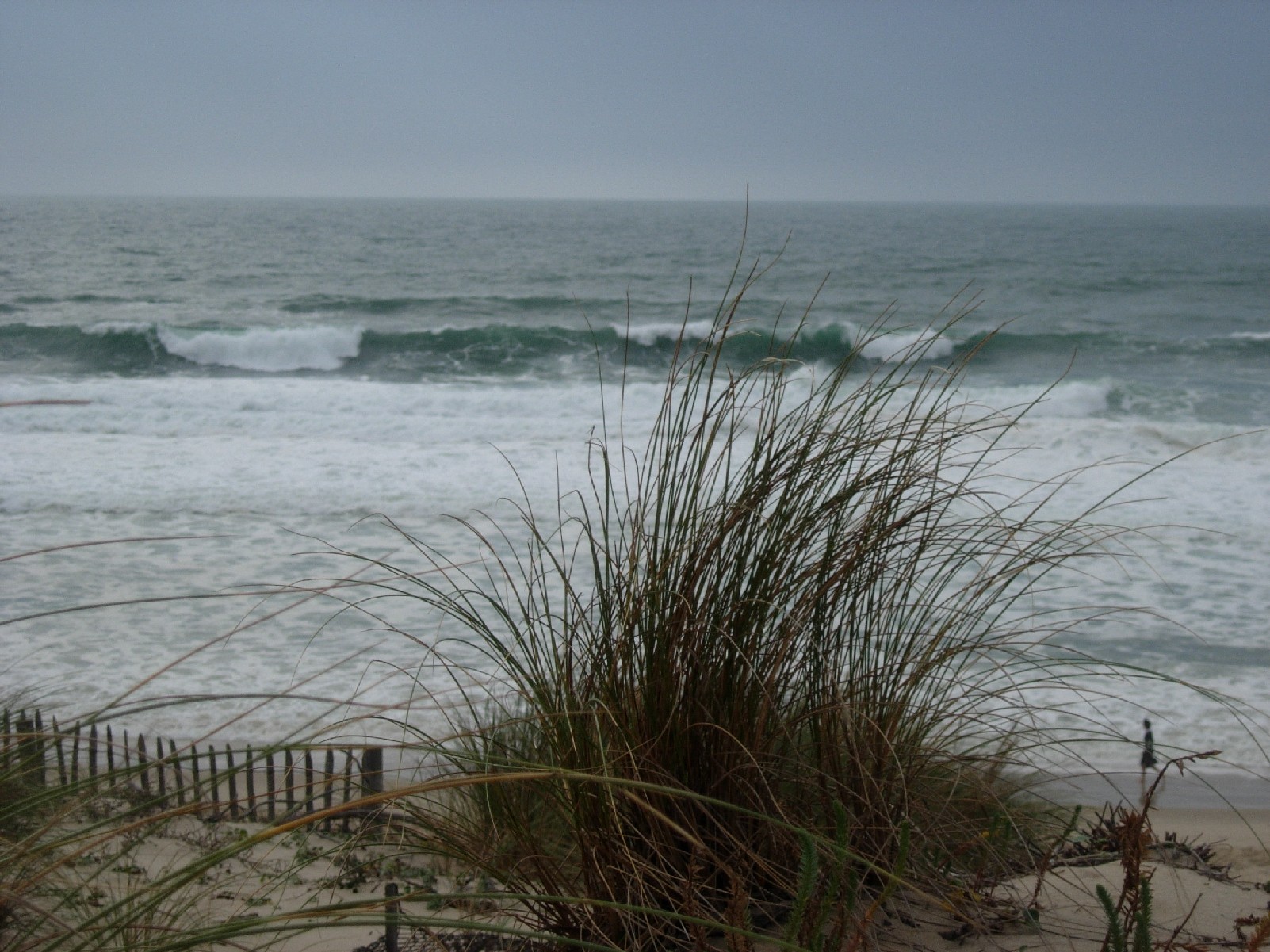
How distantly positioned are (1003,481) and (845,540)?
886cm

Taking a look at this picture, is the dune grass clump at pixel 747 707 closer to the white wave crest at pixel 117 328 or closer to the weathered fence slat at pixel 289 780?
the weathered fence slat at pixel 289 780

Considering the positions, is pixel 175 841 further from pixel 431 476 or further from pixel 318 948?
pixel 431 476

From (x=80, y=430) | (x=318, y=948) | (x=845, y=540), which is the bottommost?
(x=80, y=430)

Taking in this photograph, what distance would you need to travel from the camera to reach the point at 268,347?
22.4 m

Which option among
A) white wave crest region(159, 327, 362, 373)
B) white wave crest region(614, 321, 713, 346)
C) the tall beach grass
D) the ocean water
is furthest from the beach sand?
white wave crest region(614, 321, 713, 346)

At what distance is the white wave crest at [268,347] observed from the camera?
21828 mm

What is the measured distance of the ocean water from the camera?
5.90 meters

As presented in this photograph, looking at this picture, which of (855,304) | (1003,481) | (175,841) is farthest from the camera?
(855,304)

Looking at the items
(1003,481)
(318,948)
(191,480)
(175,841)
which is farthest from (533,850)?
(191,480)

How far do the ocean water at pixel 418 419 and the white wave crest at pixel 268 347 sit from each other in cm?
9

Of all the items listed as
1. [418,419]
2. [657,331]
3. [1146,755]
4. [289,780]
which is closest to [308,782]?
[1146,755]

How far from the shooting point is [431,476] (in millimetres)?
11281

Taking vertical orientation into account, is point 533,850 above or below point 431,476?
→ above

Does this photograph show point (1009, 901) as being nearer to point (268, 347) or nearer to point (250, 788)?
point (250, 788)
